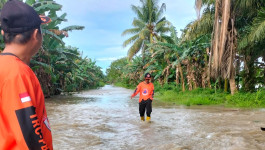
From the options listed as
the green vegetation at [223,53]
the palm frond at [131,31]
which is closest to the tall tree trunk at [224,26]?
the green vegetation at [223,53]

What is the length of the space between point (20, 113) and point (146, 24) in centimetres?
3001

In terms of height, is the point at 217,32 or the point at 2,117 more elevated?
the point at 217,32

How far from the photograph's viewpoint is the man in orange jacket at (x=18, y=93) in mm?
1223

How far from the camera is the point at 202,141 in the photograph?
220 inches

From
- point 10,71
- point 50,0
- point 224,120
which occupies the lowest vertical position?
point 224,120

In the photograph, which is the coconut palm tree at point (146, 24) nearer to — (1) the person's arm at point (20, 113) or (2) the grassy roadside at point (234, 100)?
(2) the grassy roadside at point (234, 100)

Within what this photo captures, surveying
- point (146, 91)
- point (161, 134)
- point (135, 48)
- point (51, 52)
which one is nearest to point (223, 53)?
point (146, 91)

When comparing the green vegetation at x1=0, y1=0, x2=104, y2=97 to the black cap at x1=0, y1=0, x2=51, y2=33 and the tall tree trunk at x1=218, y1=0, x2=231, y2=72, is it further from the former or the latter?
the black cap at x1=0, y1=0, x2=51, y2=33

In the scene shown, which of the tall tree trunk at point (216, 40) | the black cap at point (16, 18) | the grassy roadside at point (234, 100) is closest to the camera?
the black cap at point (16, 18)

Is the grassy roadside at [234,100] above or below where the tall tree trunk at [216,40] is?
below

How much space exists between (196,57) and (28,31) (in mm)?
16736

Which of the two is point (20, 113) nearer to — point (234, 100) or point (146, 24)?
point (234, 100)

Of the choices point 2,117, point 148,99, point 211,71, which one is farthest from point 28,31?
point 211,71

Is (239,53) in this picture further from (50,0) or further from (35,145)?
(35,145)
